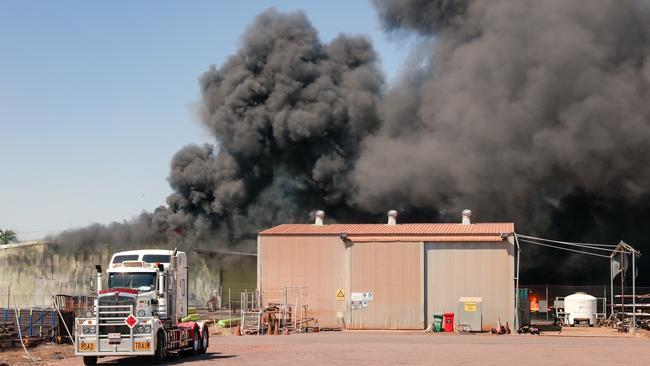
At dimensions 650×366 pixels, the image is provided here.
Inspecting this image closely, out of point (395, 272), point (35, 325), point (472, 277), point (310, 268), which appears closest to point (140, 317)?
point (35, 325)

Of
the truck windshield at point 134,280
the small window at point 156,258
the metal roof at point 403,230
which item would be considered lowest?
the truck windshield at point 134,280

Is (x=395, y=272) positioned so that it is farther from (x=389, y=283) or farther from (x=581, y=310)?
(x=581, y=310)

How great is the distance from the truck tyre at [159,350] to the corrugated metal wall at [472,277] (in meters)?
25.6

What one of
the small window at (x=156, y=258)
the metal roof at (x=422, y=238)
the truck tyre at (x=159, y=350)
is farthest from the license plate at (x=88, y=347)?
the metal roof at (x=422, y=238)

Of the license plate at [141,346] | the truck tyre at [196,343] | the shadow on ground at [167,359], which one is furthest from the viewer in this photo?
the truck tyre at [196,343]

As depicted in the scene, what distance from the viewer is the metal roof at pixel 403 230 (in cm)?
4769

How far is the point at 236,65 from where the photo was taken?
84.2 meters

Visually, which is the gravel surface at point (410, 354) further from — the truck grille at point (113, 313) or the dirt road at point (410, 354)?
A: the truck grille at point (113, 313)

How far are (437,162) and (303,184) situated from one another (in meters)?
17.2

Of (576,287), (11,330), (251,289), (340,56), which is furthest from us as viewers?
(340,56)

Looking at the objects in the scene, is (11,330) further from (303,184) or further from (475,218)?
(303,184)

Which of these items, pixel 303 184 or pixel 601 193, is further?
pixel 303 184

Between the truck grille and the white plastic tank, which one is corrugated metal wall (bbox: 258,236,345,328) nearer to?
the white plastic tank

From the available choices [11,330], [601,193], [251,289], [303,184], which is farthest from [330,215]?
[11,330]
